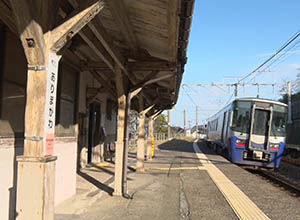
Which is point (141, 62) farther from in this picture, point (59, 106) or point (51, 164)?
point (51, 164)

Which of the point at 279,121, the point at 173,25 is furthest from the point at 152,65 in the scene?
the point at 279,121

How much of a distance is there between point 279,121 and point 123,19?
1009cm

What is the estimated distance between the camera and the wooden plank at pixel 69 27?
120 inches

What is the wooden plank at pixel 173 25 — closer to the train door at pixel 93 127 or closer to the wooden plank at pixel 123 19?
the wooden plank at pixel 123 19

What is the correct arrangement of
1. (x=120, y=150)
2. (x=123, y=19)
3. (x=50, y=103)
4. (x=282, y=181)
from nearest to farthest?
1. (x=50, y=103)
2. (x=123, y=19)
3. (x=120, y=150)
4. (x=282, y=181)

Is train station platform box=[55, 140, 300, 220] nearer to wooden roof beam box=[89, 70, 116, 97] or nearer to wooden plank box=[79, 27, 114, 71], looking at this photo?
wooden roof beam box=[89, 70, 116, 97]

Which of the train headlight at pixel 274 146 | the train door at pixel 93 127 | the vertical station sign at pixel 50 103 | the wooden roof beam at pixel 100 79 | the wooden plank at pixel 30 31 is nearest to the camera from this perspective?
the wooden plank at pixel 30 31

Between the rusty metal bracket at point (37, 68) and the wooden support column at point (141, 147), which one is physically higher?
the rusty metal bracket at point (37, 68)

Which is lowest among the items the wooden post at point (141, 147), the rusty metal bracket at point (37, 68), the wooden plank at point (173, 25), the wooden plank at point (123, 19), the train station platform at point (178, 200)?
the train station platform at point (178, 200)

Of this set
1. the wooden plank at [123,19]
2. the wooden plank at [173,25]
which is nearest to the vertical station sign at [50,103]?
the wooden plank at [123,19]

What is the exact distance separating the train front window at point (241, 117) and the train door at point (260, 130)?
9.6 inches

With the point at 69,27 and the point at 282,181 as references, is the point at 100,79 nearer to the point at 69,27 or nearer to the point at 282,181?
the point at 69,27

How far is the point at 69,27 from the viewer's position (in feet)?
10.1

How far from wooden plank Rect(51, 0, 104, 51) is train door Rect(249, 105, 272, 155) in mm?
10890
